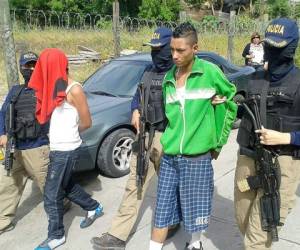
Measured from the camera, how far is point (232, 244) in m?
3.72

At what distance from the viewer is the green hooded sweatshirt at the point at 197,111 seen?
2918 mm

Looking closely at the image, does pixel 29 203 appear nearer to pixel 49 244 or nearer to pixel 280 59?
pixel 49 244

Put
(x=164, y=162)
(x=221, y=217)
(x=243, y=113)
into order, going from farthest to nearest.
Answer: (x=221, y=217), (x=164, y=162), (x=243, y=113)

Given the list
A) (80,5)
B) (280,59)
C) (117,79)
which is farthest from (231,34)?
(80,5)

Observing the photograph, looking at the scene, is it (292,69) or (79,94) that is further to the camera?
(79,94)

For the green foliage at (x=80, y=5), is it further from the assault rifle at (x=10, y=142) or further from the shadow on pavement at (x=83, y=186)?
the assault rifle at (x=10, y=142)

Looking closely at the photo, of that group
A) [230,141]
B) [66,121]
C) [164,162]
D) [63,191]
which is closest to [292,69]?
[164,162]

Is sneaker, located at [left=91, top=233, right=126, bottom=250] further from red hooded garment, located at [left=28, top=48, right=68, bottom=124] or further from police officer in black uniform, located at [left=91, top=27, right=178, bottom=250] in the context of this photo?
red hooded garment, located at [left=28, top=48, right=68, bottom=124]

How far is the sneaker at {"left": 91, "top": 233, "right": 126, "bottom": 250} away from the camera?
3635mm

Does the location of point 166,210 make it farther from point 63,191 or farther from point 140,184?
point 63,191

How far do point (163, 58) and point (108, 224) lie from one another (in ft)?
5.69

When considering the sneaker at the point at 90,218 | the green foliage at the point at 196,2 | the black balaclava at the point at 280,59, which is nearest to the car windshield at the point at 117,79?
the sneaker at the point at 90,218

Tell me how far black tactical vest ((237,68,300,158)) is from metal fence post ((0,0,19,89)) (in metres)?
3.63

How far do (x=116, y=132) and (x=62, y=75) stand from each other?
6.02ft
